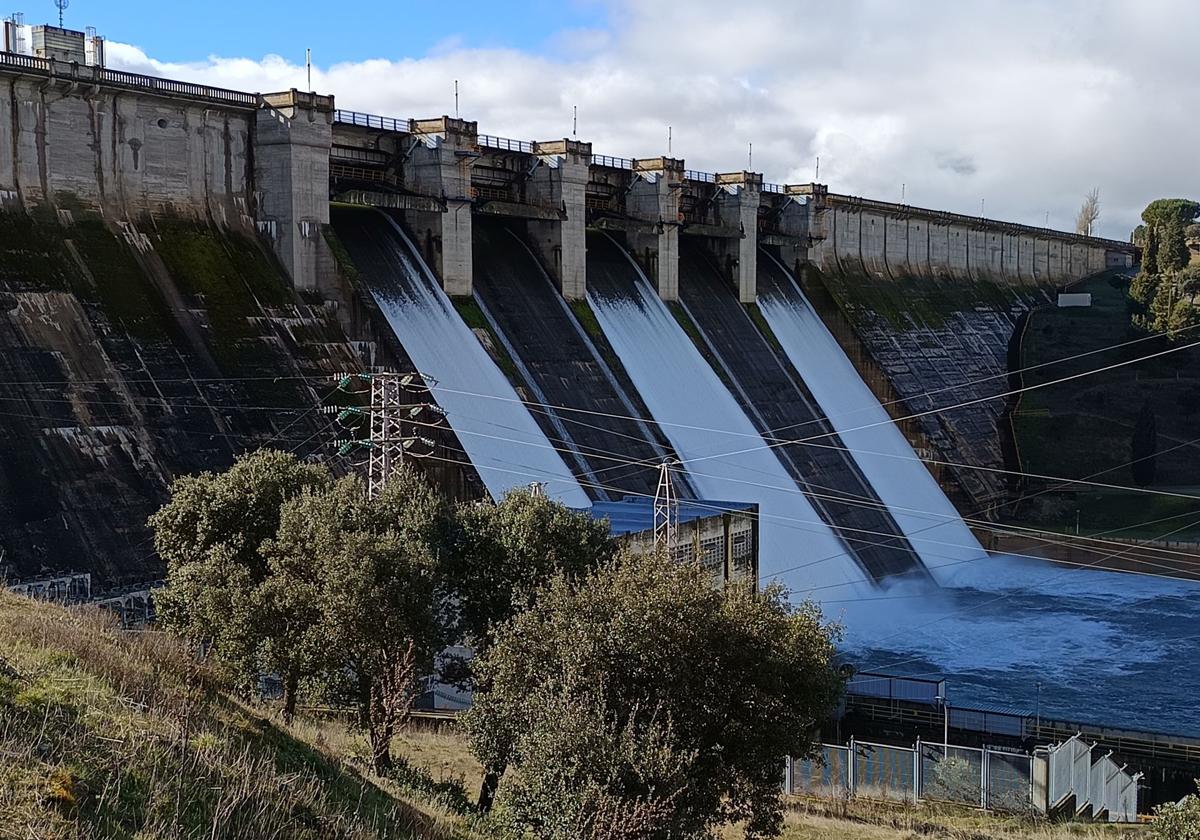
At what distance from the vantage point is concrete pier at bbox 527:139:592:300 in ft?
136

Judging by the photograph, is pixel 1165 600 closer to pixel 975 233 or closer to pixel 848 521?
pixel 848 521

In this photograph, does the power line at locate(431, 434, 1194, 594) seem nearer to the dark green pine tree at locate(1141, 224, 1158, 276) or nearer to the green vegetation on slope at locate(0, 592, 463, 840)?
the green vegetation on slope at locate(0, 592, 463, 840)

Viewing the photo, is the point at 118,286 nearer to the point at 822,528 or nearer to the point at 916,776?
the point at 916,776

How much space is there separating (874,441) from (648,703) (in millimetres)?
37437

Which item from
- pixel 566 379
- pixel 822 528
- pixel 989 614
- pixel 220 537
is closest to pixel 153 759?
pixel 220 537

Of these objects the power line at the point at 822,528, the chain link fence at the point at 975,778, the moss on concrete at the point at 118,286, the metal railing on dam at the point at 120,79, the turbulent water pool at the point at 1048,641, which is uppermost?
the metal railing on dam at the point at 120,79

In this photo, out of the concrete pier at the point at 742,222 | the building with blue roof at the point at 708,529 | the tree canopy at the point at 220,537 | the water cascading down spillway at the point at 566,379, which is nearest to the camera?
the tree canopy at the point at 220,537

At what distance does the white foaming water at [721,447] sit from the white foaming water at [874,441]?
5251mm

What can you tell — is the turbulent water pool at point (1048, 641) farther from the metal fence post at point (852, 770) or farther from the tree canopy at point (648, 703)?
the tree canopy at point (648, 703)

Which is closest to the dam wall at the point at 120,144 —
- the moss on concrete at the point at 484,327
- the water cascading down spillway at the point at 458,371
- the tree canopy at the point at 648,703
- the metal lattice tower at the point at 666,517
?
the water cascading down spillway at the point at 458,371

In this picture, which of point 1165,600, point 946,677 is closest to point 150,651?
point 946,677

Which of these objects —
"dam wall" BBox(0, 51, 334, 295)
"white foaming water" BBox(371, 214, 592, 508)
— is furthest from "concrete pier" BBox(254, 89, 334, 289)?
"white foaming water" BBox(371, 214, 592, 508)

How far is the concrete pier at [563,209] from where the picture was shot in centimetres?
4150

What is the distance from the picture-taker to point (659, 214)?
46.8 m
